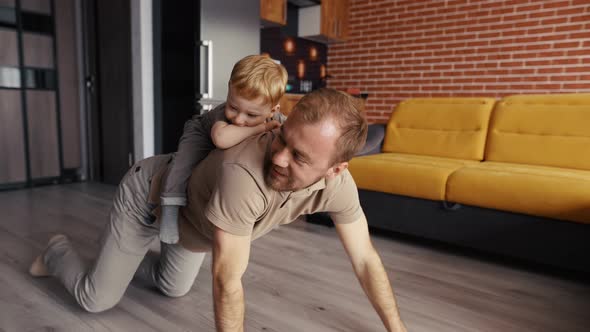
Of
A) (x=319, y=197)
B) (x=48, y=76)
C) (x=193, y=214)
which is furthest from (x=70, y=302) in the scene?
(x=48, y=76)

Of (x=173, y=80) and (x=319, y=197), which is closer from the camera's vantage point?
(x=319, y=197)

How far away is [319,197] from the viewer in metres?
1.14

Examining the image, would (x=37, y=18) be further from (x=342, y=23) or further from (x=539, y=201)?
(x=539, y=201)

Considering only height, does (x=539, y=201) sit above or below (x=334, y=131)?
below

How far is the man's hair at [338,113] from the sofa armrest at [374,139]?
6.14 ft

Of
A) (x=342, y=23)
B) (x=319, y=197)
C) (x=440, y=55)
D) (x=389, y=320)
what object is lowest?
(x=389, y=320)

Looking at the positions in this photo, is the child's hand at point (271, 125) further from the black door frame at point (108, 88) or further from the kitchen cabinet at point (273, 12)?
the kitchen cabinet at point (273, 12)

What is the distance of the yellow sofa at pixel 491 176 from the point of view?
184cm

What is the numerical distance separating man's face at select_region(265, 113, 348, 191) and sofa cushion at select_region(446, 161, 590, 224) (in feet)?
4.24

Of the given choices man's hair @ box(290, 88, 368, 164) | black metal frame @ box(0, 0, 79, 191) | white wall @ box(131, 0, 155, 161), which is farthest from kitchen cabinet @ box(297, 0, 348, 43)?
man's hair @ box(290, 88, 368, 164)

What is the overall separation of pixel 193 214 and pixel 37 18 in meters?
3.35

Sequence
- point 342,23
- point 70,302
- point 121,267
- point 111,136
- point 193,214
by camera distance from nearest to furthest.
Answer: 1. point 193,214
2. point 121,267
3. point 70,302
4. point 111,136
5. point 342,23

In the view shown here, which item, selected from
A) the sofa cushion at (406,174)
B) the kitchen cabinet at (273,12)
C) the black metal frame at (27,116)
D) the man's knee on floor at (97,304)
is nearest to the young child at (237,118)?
the man's knee on floor at (97,304)

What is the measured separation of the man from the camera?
94cm
